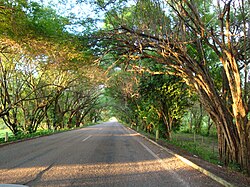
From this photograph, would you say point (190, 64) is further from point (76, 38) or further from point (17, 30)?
point (17, 30)

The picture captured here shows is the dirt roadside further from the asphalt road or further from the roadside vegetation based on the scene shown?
the roadside vegetation

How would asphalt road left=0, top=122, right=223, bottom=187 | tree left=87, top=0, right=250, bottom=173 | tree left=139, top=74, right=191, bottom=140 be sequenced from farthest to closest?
tree left=139, top=74, right=191, bottom=140 < tree left=87, top=0, right=250, bottom=173 < asphalt road left=0, top=122, right=223, bottom=187

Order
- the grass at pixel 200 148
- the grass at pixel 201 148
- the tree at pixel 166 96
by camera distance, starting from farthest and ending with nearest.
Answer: the tree at pixel 166 96 < the grass at pixel 200 148 < the grass at pixel 201 148

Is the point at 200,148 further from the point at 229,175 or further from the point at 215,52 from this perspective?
the point at 229,175

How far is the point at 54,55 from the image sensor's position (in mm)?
18766

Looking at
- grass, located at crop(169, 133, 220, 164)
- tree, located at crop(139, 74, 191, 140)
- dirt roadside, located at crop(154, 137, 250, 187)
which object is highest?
tree, located at crop(139, 74, 191, 140)

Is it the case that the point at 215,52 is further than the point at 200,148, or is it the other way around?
the point at 200,148

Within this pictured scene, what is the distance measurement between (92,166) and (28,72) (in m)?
18.6

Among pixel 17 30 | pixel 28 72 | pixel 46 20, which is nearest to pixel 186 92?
pixel 46 20

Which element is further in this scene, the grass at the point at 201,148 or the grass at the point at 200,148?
the grass at the point at 200,148

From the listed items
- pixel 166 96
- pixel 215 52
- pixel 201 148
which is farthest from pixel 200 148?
pixel 215 52

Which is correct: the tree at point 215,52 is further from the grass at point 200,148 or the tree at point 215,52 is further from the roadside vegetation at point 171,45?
the grass at point 200,148

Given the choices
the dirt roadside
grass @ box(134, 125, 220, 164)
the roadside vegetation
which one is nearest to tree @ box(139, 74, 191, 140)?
the roadside vegetation

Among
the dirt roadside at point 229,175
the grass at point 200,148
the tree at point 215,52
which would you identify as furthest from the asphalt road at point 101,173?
the grass at point 200,148
